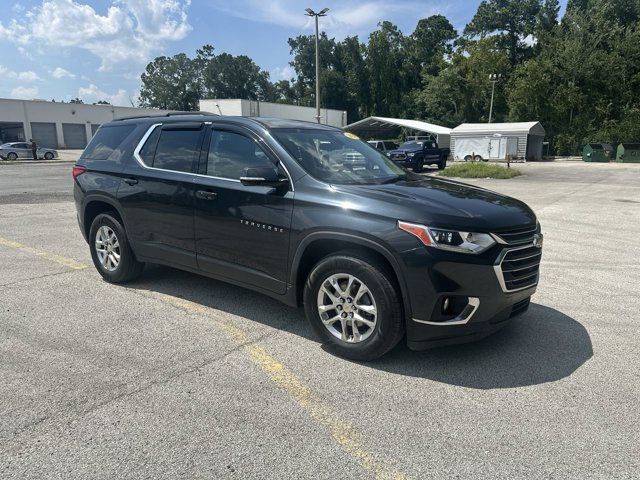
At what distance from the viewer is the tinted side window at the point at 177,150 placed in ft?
15.2

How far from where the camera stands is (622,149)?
40875 millimetres

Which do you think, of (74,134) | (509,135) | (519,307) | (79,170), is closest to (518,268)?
(519,307)

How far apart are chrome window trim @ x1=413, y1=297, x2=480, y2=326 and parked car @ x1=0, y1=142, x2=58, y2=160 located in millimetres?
41517

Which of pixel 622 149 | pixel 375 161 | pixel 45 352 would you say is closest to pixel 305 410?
pixel 45 352

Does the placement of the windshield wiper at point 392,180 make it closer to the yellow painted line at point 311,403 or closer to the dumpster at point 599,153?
the yellow painted line at point 311,403

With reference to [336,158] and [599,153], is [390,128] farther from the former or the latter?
[336,158]

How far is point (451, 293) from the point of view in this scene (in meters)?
3.27

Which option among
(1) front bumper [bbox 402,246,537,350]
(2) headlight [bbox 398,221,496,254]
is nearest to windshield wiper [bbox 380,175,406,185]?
(2) headlight [bbox 398,221,496,254]

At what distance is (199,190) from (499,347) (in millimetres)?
2981

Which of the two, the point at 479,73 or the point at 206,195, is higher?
the point at 479,73

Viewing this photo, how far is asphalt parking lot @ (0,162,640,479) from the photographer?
2.53 meters

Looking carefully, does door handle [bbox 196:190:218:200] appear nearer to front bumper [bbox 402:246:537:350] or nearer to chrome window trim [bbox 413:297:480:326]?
front bumper [bbox 402:246:537:350]

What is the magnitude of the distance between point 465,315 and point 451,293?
0.69 feet

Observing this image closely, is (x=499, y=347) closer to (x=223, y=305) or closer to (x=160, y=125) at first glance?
(x=223, y=305)
